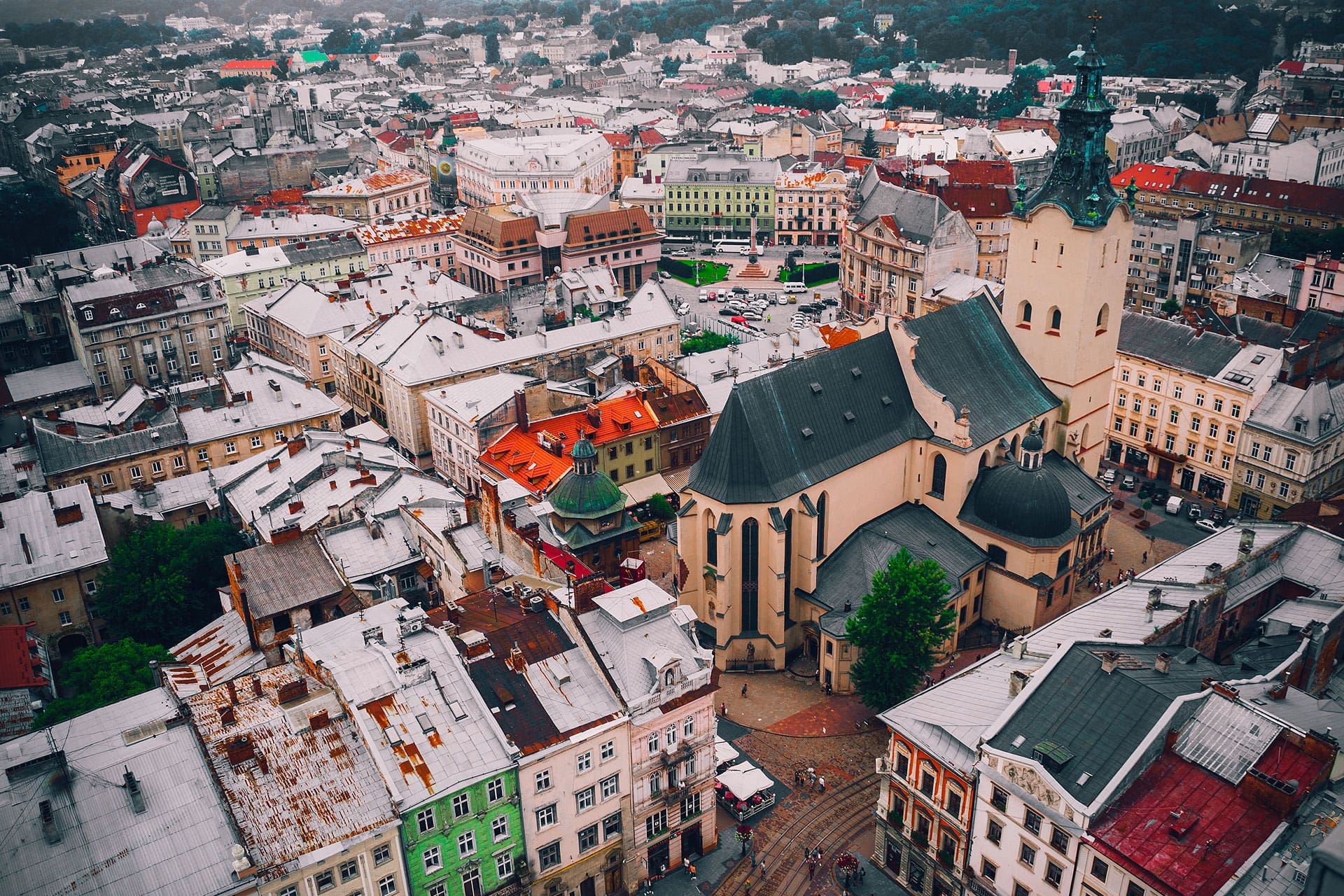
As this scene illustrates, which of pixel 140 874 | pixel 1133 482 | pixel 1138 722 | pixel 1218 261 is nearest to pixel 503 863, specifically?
pixel 140 874

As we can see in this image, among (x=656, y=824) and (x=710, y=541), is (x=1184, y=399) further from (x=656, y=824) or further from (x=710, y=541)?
(x=656, y=824)

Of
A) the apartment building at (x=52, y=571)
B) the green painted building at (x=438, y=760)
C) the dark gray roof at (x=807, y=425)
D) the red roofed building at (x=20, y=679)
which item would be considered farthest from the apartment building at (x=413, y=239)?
the green painted building at (x=438, y=760)

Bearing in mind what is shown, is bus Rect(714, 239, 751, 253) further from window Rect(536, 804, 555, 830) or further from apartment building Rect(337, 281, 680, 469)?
window Rect(536, 804, 555, 830)

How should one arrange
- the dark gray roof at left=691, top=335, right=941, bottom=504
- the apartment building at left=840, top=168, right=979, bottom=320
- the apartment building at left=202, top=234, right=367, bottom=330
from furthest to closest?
the apartment building at left=840, top=168, right=979, bottom=320
the apartment building at left=202, top=234, right=367, bottom=330
the dark gray roof at left=691, top=335, right=941, bottom=504

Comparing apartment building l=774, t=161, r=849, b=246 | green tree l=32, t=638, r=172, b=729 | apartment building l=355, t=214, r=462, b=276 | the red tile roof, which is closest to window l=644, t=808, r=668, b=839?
the red tile roof

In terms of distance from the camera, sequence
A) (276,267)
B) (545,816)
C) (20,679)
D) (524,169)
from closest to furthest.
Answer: (545,816), (20,679), (276,267), (524,169)

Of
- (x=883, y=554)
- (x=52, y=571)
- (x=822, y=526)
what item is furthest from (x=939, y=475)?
(x=52, y=571)
